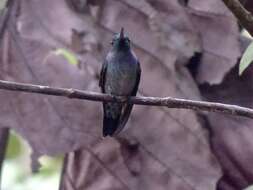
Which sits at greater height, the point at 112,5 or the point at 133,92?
the point at 112,5

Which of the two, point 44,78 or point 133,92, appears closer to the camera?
point 44,78

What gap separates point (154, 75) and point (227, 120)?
0.39 m

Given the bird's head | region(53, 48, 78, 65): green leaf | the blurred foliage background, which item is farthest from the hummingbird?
the blurred foliage background

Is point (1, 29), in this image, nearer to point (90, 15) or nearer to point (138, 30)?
point (90, 15)

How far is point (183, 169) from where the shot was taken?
3180 millimetres

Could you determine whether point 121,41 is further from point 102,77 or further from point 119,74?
point 119,74

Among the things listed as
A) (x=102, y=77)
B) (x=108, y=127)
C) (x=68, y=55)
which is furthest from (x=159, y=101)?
(x=102, y=77)

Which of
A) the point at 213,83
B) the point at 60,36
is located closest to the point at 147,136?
the point at 213,83

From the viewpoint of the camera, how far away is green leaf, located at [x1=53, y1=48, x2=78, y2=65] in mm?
3070

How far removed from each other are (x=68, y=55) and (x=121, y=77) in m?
0.77

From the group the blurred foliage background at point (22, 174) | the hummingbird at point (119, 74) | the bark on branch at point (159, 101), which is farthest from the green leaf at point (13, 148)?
the bark on branch at point (159, 101)

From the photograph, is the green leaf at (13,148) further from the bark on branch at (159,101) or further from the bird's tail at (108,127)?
the bark on branch at (159,101)

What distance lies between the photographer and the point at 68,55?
307 cm

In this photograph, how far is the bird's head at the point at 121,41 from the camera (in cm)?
331
